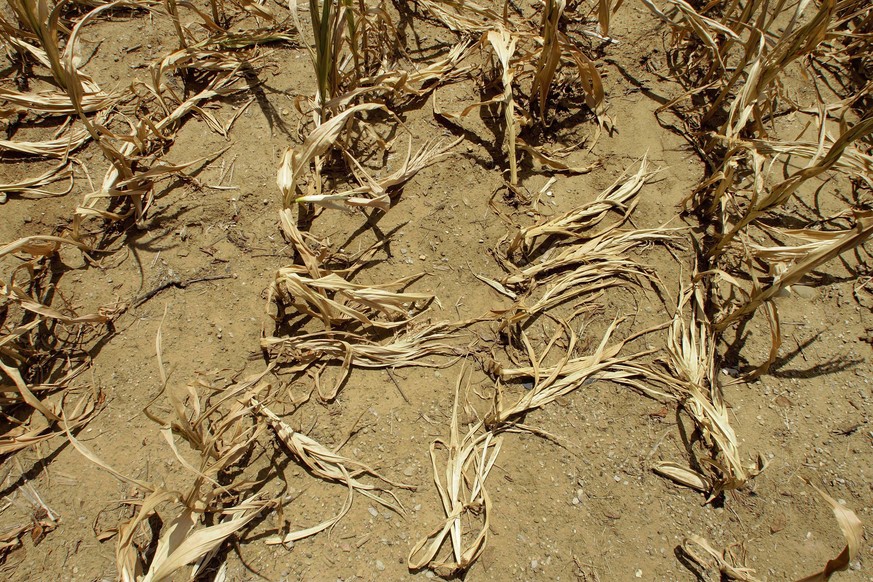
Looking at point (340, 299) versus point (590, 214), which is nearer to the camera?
point (340, 299)

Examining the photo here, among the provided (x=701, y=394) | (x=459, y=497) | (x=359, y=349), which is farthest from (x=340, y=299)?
(x=701, y=394)

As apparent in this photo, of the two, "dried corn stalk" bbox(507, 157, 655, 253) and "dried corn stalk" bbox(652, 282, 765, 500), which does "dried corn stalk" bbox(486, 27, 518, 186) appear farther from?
"dried corn stalk" bbox(652, 282, 765, 500)

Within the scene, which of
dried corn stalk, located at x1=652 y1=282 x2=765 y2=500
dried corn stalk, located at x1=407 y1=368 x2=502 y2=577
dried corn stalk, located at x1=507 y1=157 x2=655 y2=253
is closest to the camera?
dried corn stalk, located at x1=407 y1=368 x2=502 y2=577

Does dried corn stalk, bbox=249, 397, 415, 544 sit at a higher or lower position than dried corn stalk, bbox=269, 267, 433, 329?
lower

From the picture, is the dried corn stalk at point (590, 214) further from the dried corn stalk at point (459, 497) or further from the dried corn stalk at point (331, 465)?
the dried corn stalk at point (331, 465)

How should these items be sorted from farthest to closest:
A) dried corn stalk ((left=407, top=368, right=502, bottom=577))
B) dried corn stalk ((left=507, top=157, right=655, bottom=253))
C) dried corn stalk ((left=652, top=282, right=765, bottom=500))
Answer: dried corn stalk ((left=507, top=157, right=655, bottom=253)), dried corn stalk ((left=652, top=282, right=765, bottom=500)), dried corn stalk ((left=407, top=368, right=502, bottom=577))

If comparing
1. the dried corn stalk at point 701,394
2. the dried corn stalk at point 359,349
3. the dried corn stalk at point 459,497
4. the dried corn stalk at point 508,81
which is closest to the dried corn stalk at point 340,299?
the dried corn stalk at point 359,349

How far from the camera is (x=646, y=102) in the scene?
1.90m

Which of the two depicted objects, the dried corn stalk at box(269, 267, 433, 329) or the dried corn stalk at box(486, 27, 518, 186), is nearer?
the dried corn stalk at box(269, 267, 433, 329)

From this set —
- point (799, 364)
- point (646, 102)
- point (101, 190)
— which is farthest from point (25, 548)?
point (646, 102)

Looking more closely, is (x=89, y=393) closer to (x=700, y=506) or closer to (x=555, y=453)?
(x=555, y=453)

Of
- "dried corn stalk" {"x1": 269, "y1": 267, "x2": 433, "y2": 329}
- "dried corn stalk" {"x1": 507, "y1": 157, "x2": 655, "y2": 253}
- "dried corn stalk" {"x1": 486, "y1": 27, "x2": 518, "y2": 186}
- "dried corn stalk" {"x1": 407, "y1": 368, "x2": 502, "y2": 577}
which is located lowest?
"dried corn stalk" {"x1": 407, "y1": 368, "x2": 502, "y2": 577}

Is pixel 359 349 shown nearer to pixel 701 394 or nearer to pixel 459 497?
pixel 459 497

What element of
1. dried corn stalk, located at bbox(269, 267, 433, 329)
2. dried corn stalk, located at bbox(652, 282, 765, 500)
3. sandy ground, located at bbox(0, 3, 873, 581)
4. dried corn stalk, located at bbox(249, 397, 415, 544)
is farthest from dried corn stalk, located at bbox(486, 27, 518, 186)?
dried corn stalk, located at bbox(249, 397, 415, 544)
